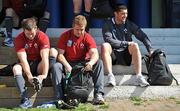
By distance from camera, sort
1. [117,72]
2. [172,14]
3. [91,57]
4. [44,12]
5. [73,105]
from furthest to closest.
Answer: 1. [172,14]
2. [44,12]
3. [117,72]
4. [91,57]
5. [73,105]

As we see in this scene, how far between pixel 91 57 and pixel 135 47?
A: 70 cm

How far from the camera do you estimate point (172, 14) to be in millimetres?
10469

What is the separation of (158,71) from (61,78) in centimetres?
144

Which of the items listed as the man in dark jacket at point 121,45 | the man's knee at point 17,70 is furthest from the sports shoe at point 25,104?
the man in dark jacket at point 121,45

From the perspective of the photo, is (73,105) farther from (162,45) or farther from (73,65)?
(162,45)

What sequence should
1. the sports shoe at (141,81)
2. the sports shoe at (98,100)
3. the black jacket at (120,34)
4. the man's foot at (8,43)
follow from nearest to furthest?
the sports shoe at (98,100) → the sports shoe at (141,81) → the black jacket at (120,34) → the man's foot at (8,43)

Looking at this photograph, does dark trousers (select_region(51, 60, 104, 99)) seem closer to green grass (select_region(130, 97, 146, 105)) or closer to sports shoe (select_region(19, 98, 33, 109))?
sports shoe (select_region(19, 98, 33, 109))

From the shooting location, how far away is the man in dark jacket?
6.98 meters

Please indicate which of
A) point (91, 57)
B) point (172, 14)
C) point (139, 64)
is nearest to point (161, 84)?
point (139, 64)

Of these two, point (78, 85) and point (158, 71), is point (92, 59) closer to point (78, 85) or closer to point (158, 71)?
point (78, 85)

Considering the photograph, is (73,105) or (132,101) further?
(132,101)

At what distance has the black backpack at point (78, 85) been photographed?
6539 millimetres

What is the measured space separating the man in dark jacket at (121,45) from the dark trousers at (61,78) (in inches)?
10.7

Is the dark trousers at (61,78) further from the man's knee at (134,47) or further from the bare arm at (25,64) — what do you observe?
the man's knee at (134,47)
